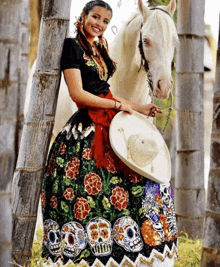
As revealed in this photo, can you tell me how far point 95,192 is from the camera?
305 cm

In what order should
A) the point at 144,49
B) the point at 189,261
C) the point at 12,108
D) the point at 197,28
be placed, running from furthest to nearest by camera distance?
the point at 197,28
the point at 189,261
the point at 144,49
the point at 12,108

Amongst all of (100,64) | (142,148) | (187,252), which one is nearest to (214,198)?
(142,148)

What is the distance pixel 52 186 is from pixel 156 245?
730mm

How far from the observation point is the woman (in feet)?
9.91

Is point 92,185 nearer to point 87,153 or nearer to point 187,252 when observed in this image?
point 87,153

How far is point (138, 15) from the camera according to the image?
3.74 metres

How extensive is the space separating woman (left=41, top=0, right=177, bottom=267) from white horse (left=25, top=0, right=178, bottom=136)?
1.19 ft

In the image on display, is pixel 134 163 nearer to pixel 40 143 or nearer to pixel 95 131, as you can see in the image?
pixel 95 131

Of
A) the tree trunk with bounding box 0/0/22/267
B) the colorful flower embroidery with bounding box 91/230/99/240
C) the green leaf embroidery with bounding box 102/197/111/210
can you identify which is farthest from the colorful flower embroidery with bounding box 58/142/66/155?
the tree trunk with bounding box 0/0/22/267

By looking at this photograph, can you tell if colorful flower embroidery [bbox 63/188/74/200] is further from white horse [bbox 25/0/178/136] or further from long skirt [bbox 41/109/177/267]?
white horse [bbox 25/0/178/136]

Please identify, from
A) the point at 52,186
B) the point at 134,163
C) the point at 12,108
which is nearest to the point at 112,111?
the point at 134,163

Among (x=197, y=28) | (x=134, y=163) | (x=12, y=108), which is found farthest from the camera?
(x=197, y=28)

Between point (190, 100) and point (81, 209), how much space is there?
1.85 metres

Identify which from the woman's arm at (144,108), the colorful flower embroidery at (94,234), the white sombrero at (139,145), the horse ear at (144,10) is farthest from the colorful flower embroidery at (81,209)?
the horse ear at (144,10)
